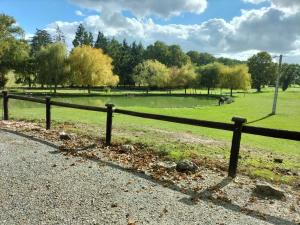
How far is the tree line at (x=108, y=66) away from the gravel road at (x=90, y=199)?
53733mm

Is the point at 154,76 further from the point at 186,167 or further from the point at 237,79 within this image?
the point at 186,167

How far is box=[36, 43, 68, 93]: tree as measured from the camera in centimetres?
5969

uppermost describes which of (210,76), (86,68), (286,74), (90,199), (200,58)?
(200,58)

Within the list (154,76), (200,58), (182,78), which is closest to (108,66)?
(154,76)

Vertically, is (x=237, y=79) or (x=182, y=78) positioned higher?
(x=237, y=79)

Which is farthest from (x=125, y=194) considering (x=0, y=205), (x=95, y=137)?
(x=95, y=137)

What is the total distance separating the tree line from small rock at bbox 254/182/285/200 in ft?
185

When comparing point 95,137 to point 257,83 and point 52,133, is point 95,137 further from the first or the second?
point 257,83

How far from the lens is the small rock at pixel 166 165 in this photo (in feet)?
23.9

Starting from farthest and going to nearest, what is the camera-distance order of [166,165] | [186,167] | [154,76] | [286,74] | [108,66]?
1. [286,74]
2. [154,76]
3. [108,66]
4. [166,165]
5. [186,167]

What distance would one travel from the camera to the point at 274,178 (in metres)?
7.02

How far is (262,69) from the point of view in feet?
338

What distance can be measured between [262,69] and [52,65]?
227 ft

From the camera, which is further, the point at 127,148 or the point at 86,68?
the point at 86,68
